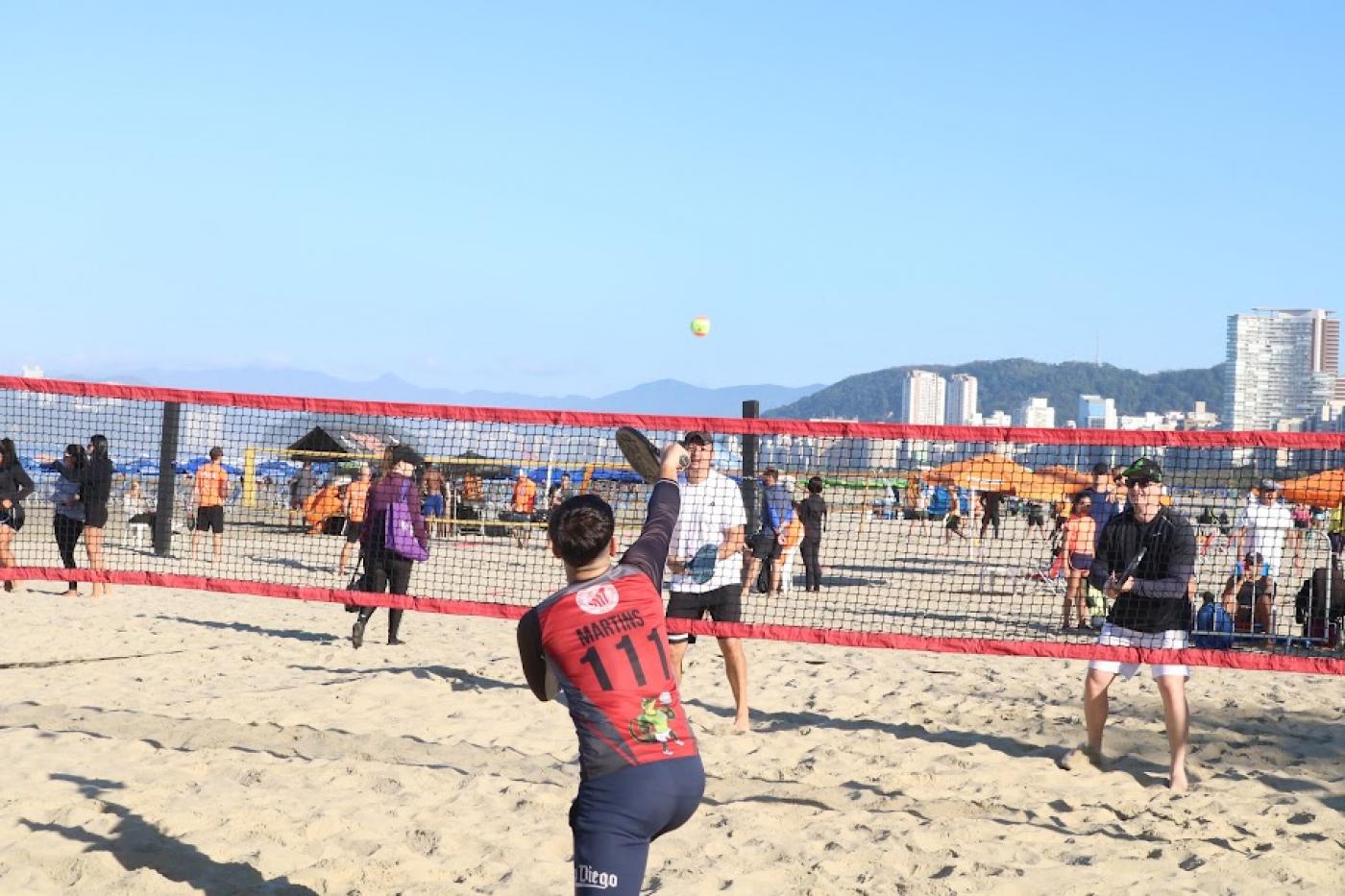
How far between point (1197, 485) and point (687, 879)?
4.22 meters

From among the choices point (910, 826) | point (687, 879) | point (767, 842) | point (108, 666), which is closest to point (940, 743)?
point (910, 826)

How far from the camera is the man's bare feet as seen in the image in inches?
285

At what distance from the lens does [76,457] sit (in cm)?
1243

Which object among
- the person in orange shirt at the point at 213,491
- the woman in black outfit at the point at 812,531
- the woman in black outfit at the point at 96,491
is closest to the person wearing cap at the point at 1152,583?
the woman in black outfit at the point at 96,491

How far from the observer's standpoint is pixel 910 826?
19.9 feet

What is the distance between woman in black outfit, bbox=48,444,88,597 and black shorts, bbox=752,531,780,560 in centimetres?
630

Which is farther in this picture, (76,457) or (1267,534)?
(76,457)

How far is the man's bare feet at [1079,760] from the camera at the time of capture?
7228 millimetres

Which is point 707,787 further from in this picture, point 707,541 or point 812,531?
point 812,531

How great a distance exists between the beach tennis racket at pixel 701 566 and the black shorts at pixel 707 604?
10cm

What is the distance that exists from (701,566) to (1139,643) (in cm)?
232

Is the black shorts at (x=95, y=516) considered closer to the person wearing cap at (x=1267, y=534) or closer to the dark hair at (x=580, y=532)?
the dark hair at (x=580, y=532)

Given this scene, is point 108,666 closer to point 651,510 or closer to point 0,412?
point 0,412

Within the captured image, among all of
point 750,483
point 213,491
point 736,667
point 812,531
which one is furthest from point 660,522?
point 213,491
